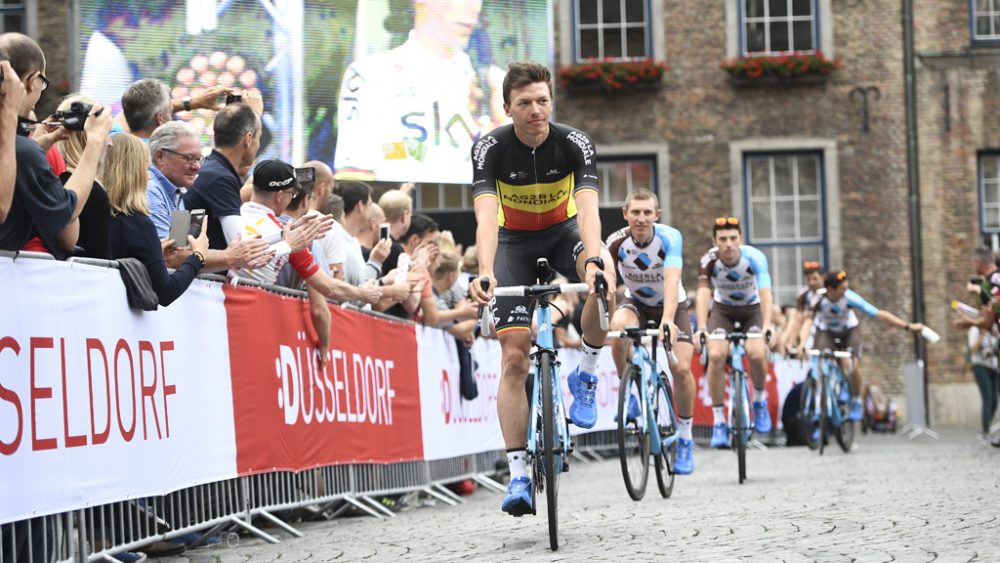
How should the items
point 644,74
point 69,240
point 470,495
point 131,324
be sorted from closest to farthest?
1. point 69,240
2. point 131,324
3. point 470,495
4. point 644,74

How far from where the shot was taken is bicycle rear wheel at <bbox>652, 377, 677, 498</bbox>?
1130 centimetres

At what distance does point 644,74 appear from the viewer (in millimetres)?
29375

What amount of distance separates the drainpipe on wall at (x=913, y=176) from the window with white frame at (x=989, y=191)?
132 cm

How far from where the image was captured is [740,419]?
13586mm

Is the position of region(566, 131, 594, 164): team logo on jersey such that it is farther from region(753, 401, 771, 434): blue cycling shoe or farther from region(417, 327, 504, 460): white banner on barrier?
region(753, 401, 771, 434): blue cycling shoe

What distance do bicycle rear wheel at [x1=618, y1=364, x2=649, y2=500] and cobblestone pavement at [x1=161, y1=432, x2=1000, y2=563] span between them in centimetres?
15

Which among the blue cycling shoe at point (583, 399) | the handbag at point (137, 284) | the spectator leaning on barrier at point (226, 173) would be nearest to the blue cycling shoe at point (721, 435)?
the blue cycling shoe at point (583, 399)

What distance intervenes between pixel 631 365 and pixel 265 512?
2.98m

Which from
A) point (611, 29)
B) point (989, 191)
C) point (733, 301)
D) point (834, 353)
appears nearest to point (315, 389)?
point (733, 301)

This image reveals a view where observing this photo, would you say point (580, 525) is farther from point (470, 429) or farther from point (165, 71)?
point (165, 71)

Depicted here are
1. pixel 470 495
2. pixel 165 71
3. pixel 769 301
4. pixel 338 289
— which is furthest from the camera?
pixel 165 71

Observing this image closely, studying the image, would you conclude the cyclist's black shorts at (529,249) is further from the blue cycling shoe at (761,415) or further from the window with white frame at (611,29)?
the window with white frame at (611,29)

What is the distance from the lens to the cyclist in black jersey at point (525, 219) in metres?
8.20

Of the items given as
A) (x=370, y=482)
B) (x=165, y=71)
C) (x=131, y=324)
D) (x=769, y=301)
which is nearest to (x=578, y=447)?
(x=769, y=301)
